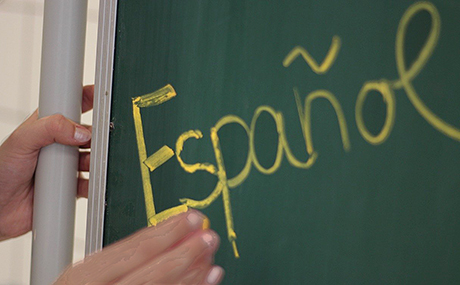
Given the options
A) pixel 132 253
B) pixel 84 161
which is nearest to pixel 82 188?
pixel 84 161

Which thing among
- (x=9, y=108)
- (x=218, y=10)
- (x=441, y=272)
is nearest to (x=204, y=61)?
(x=218, y=10)

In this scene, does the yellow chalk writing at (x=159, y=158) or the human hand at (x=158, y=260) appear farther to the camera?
the yellow chalk writing at (x=159, y=158)

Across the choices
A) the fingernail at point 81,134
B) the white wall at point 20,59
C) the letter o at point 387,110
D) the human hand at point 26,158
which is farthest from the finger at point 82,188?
the white wall at point 20,59

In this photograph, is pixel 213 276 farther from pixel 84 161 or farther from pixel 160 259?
pixel 84 161

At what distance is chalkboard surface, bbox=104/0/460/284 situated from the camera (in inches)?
15.0

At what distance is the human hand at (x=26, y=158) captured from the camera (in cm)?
74

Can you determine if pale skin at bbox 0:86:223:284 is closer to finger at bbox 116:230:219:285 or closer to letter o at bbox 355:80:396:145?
finger at bbox 116:230:219:285

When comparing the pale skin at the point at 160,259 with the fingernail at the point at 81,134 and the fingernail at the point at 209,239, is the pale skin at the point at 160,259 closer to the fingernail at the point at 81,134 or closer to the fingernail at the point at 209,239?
the fingernail at the point at 209,239

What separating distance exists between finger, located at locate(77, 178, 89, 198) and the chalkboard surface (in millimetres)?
182

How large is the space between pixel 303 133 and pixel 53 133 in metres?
0.43

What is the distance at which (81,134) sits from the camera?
74 centimetres

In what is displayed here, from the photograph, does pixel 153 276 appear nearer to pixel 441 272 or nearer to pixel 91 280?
pixel 91 280

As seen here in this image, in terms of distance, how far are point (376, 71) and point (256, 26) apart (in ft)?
0.48

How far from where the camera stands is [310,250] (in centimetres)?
46
